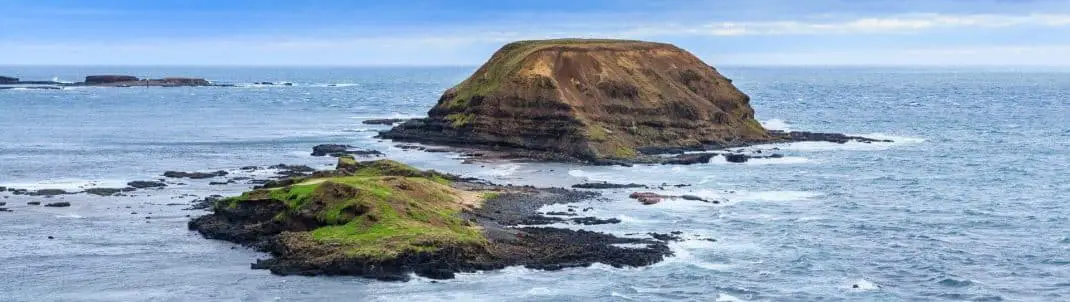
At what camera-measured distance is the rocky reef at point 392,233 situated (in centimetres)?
5650

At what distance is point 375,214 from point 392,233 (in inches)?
99.7

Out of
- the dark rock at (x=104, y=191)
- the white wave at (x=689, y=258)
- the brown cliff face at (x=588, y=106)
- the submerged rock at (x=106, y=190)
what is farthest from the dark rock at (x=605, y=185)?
the dark rock at (x=104, y=191)

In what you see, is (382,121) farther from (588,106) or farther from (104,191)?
(104,191)

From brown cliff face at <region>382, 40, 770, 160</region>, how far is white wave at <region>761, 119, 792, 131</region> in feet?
39.9

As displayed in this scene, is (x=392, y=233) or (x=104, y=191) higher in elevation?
(x=392, y=233)

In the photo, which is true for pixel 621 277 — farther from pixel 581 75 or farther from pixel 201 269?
pixel 581 75

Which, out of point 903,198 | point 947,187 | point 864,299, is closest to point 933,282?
point 864,299

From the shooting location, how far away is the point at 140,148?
12050 centimetres

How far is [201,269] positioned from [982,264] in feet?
114

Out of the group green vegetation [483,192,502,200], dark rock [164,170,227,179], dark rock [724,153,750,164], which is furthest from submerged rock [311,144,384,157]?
green vegetation [483,192,502,200]

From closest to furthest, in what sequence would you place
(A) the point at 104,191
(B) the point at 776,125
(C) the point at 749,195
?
(C) the point at 749,195 → (A) the point at 104,191 → (B) the point at 776,125

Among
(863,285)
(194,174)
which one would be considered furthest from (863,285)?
(194,174)

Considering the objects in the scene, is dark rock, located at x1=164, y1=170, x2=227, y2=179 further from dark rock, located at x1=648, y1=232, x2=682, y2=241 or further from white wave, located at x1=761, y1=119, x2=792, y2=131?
white wave, located at x1=761, y1=119, x2=792, y2=131

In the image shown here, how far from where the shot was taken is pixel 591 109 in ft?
381
